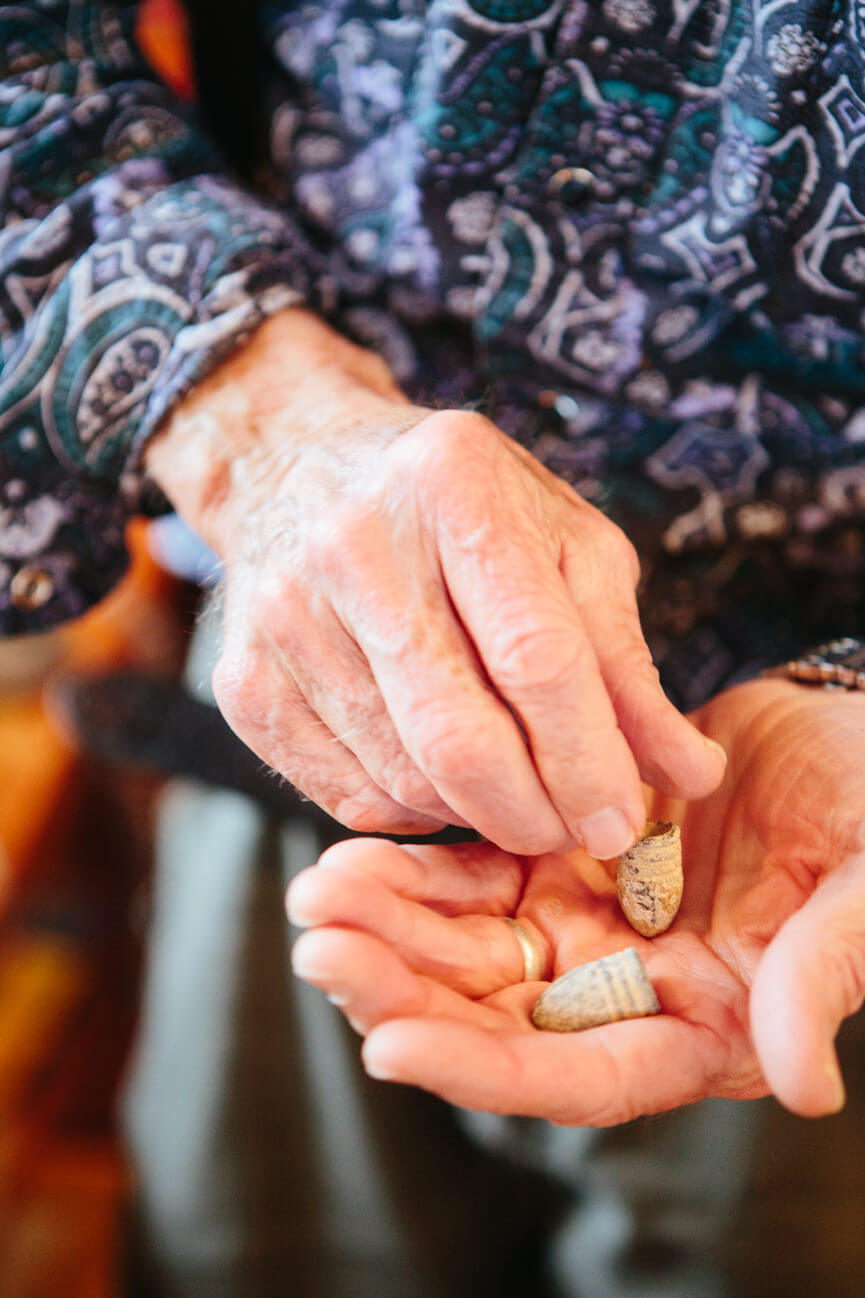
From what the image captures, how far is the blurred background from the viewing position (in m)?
0.74

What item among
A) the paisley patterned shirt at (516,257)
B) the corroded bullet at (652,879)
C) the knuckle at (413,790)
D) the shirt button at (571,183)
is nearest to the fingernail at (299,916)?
the knuckle at (413,790)

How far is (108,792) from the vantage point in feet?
4.41

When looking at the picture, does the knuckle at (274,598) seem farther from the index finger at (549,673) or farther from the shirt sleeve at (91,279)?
the shirt sleeve at (91,279)

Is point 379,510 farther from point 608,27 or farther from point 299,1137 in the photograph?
point 299,1137

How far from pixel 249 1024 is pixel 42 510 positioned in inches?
20.4

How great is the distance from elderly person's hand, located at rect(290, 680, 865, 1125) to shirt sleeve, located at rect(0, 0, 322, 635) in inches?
16.1

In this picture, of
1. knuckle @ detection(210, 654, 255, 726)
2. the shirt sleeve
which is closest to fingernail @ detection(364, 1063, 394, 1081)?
knuckle @ detection(210, 654, 255, 726)

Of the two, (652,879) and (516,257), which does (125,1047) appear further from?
(516,257)

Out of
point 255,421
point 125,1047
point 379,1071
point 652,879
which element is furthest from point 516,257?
point 125,1047

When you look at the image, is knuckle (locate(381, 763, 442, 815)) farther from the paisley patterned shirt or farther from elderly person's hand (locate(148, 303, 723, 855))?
the paisley patterned shirt

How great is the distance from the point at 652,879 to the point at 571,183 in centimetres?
50

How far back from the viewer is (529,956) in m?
0.54

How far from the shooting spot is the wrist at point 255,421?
0.63m

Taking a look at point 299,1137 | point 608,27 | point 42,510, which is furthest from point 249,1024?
point 608,27
